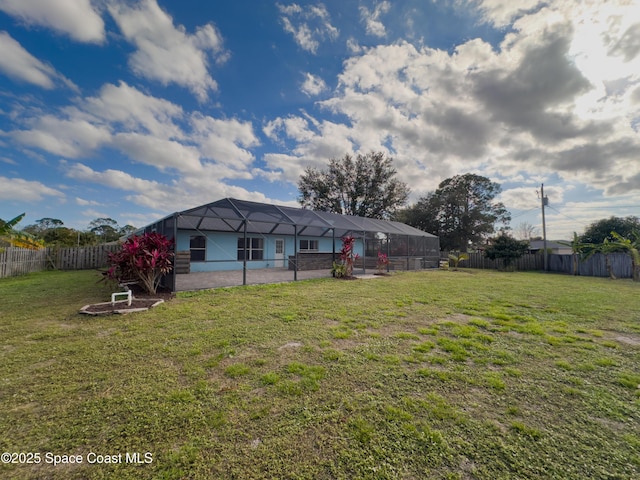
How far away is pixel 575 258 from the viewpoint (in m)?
13.4

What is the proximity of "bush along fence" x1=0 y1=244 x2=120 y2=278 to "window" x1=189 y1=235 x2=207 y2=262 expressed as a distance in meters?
3.29

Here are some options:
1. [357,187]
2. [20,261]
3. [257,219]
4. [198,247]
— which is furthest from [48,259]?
[357,187]

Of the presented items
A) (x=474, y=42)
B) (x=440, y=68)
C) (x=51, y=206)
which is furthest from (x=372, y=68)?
(x=51, y=206)

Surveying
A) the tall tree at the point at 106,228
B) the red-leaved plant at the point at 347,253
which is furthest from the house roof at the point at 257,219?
the tall tree at the point at 106,228

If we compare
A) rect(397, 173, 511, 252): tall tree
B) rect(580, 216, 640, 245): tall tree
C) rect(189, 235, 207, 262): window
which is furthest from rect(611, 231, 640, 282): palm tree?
rect(189, 235, 207, 262): window

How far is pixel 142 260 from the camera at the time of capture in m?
5.73

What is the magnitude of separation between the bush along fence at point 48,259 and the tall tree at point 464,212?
26.8 meters

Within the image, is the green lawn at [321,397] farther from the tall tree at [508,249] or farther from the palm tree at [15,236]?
the tall tree at [508,249]

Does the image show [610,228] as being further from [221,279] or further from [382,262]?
[221,279]

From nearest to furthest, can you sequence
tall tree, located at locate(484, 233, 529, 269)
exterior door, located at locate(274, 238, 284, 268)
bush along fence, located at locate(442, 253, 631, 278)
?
1. bush along fence, located at locate(442, 253, 631, 278)
2. exterior door, located at locate(274, 238, 284, 268)
3. tall tree, located at locate(484, 233, 529, 269)

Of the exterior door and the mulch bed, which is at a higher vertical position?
the exterior door

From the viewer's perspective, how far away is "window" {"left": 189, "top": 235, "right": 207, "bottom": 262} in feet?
38.2

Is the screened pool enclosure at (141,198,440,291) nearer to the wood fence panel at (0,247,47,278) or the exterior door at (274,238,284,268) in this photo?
the exterior door at (274,238,284,268)

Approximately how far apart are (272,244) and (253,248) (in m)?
1.20
